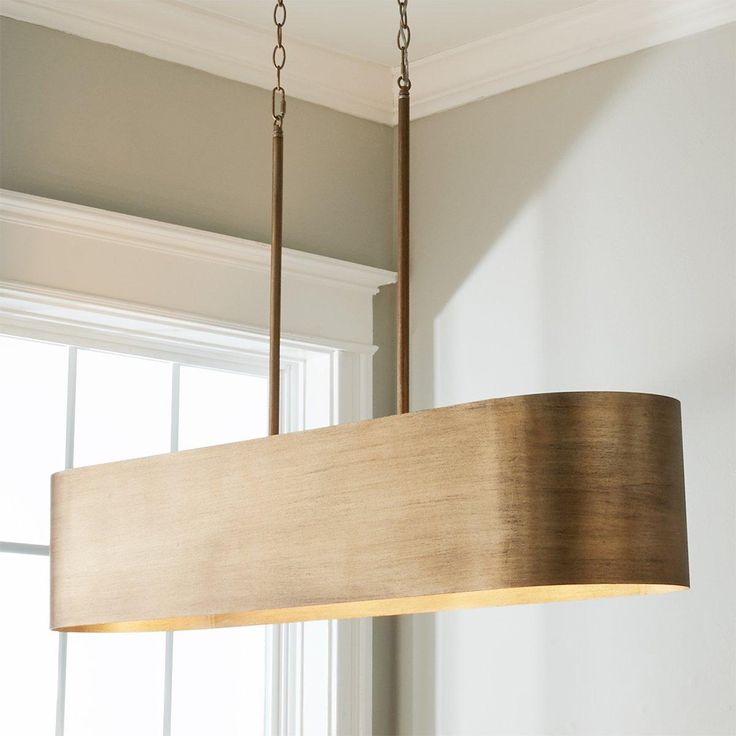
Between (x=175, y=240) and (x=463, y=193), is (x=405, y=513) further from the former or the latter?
(x=463, y=193)

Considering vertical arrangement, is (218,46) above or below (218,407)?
above

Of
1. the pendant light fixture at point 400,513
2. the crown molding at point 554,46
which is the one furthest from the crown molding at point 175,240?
the pendant light fixture at point 400,513

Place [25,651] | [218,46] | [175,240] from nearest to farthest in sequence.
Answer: [25,651]
[175,240]
[218,46]

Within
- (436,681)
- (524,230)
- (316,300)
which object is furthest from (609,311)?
(436,681)

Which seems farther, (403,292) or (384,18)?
(384,18)

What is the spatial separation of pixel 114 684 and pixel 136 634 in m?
0.13

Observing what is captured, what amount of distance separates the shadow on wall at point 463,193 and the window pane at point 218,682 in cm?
28

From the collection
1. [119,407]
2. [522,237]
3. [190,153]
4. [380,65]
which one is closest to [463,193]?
[522,237]

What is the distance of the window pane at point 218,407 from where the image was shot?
8.16 feet

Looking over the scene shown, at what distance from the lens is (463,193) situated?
102 inches

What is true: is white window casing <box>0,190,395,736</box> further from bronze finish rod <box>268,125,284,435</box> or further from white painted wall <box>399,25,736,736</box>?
bronze finish rod <box>268,125,284,435</box>

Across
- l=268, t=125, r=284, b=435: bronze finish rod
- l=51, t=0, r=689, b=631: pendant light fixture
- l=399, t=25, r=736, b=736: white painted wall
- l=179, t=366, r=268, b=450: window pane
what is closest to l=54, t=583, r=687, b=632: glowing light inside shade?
l=51, t=0, r=689, b=631: pendant light fixture

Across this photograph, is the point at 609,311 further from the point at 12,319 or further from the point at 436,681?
the point at 12,319

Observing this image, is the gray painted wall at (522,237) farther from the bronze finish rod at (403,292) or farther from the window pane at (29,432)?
the bronze finish rod at (403,292)
